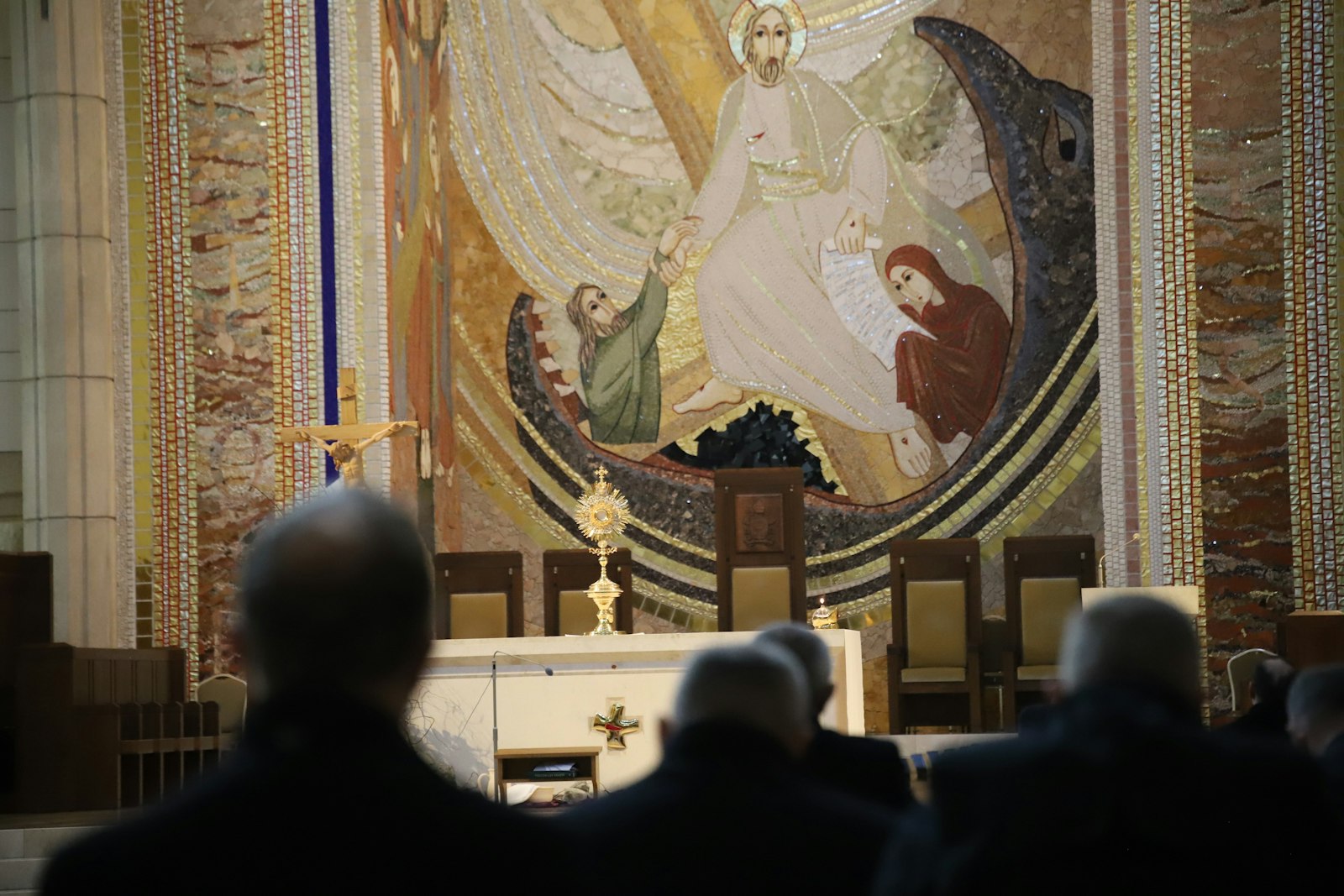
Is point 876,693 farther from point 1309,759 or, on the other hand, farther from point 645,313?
point 1309,759

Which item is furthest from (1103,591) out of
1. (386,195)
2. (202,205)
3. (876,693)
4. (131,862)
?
(131,862)

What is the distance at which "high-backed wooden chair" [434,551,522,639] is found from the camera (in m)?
11.3

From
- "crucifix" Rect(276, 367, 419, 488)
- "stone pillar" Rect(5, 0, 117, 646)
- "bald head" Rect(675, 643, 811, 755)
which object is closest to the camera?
"bald head" Rect(675, 643, 811, 755)

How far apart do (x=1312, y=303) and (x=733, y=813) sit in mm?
9111

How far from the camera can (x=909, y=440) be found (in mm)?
13219

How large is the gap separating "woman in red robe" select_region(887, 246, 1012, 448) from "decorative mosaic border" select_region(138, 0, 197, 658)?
→ 17.7ft

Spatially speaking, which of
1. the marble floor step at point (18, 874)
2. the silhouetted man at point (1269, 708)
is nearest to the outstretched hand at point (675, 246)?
the marble floor step at point (18, 874)

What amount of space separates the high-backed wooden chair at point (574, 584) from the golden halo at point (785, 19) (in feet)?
14.2

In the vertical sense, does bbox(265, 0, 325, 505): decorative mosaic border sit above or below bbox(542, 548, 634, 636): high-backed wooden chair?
above

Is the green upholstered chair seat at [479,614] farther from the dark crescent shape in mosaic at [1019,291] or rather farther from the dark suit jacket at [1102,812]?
the dark suit jacket at [1102,812]

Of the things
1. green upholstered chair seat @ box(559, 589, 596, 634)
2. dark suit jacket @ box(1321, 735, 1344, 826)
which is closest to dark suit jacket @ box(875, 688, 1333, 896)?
dark suit jacket @ box(1321, 735, 1344, 826)

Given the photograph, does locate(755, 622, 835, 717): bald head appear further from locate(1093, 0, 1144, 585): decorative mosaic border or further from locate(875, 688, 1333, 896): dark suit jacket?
locate(1093, 0, 1144, 585): decorative mosaic border

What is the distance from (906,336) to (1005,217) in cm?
115

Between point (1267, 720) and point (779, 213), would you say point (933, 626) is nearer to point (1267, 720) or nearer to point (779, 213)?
point (779, 213)
